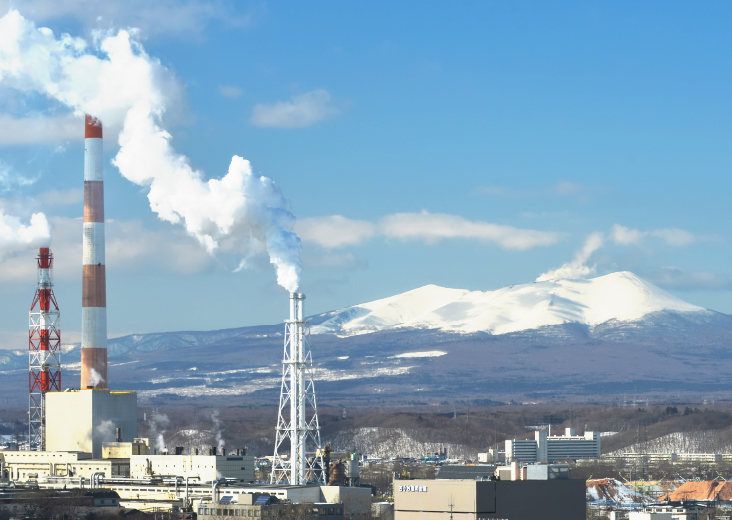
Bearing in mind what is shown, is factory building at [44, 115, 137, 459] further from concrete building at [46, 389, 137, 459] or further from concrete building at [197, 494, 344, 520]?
concrete building at [197, 494, 344, 520]

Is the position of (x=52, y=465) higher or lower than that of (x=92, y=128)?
lower

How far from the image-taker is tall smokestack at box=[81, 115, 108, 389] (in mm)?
152125

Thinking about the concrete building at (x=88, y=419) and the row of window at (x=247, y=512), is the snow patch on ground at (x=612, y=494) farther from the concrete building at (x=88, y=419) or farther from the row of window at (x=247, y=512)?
the row of window at (x=247, y=512)

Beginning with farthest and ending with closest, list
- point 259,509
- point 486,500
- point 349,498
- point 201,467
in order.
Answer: point 201,467 → point 349,498 → point 259,509 → point 486,500

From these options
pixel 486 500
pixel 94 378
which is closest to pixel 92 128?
pixel 94 378

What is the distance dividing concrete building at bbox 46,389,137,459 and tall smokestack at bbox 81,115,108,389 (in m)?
1.97

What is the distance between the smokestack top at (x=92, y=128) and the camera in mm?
148750

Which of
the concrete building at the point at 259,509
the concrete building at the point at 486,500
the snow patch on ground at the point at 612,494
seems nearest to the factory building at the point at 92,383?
the concrete building at the point at 259,509

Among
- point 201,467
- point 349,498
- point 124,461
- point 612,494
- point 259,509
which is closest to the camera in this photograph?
point 259,509

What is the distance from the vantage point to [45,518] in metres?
120

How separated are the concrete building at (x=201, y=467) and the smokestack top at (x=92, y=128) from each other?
107 feet

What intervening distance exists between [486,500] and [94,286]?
80.0m

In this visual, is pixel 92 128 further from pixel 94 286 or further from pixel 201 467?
pixel 201 467

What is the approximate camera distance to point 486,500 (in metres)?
82.3
